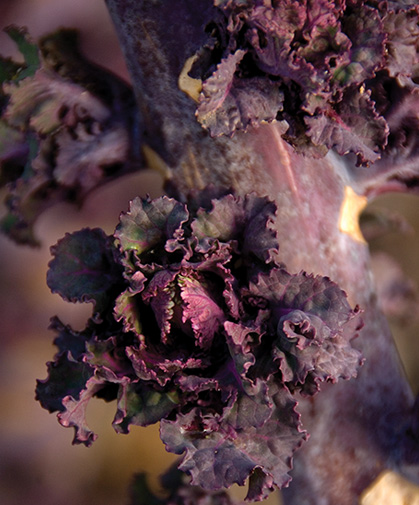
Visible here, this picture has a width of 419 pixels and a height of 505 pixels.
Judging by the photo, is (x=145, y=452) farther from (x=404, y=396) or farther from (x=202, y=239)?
(x=202, y=239)

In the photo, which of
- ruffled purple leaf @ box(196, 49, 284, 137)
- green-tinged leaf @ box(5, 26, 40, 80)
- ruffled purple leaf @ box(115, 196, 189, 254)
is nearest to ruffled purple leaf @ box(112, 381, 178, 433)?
ruffled purple leaf @ box(115, 196, 189, 254)

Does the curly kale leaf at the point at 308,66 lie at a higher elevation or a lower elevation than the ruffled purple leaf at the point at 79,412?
higher

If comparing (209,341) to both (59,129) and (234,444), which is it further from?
(59,129)

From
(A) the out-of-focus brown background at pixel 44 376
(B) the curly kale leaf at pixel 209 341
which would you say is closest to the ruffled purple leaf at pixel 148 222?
(B) the curly kale leaf at pixel 209 341

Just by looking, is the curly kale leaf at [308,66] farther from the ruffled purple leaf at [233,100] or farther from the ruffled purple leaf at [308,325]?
the ruffled purple leaf at [308,325]

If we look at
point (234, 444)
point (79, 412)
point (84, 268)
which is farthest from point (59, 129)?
point (234, 444)
